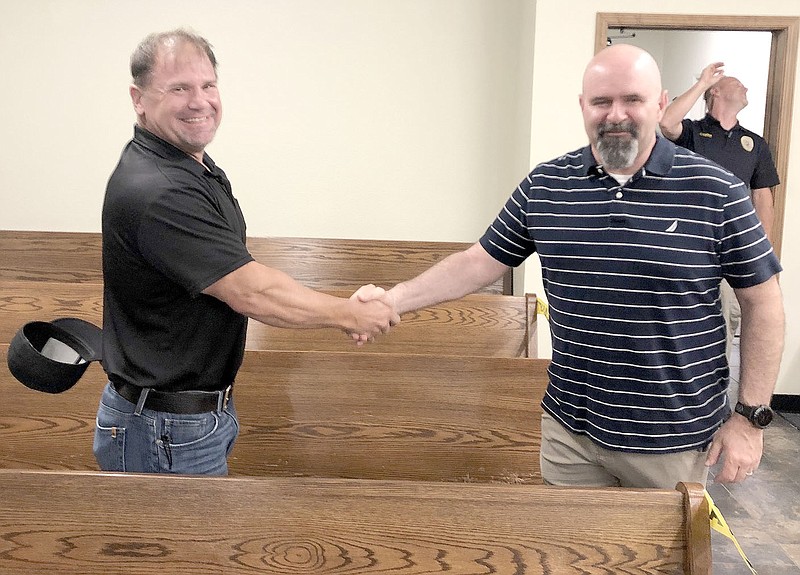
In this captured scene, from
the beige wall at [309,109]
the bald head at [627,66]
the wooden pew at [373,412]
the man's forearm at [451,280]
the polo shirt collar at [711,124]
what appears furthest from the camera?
the beige wall at [309,109]

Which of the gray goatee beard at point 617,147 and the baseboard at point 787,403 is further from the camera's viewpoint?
the baseboard at point 787,403

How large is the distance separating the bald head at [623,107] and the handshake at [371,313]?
0.68 meters

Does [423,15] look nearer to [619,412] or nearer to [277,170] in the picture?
[277,170]

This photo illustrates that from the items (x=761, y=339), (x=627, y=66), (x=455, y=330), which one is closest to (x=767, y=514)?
(x=455, y=330)

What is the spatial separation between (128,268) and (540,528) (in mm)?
905

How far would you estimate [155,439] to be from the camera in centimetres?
156

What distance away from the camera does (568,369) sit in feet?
5.45

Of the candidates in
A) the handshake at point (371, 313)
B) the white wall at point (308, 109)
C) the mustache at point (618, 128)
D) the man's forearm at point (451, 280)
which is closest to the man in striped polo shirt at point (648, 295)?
the mustache at point (618, 128)

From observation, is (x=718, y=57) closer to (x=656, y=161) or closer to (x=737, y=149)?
(x=737, y=149)

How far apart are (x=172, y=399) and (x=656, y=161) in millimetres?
1063

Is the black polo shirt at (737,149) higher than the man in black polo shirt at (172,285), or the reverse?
the black polo shirt at (737,149)

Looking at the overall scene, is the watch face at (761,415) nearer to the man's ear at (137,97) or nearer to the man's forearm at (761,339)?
the man's forearm at (761,339)

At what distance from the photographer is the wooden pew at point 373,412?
2.26m

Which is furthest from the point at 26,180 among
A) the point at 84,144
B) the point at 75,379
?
the point at 75,379
